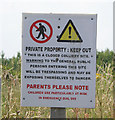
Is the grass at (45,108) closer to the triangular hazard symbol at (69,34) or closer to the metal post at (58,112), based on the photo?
the metal post at (58,112)

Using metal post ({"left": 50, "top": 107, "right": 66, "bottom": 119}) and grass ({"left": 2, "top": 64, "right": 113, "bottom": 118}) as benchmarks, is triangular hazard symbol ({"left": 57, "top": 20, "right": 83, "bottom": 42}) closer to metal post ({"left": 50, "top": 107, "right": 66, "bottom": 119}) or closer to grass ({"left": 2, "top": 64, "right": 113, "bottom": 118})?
metal post ({"left": 50, "top": 107, "right": 66, "bottom": 119})

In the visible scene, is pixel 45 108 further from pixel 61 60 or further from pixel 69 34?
pixel 69 34

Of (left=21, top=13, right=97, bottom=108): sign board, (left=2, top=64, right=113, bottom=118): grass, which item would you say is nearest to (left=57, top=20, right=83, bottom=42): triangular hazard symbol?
(left=21, top=13, right=97, bottom=108): sign board

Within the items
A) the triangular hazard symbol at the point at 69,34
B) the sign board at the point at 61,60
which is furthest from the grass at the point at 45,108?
the triangular hazard symbol at the point at 69,34

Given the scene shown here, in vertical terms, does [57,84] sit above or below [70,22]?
below

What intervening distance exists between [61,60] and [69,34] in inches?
10.9

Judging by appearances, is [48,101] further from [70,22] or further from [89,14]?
[89,14]

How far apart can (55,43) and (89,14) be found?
18.3 inches

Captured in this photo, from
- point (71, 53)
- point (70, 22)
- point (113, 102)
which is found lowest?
point (113, 102)

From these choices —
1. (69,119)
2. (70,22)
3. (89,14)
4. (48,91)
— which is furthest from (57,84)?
(69,119)

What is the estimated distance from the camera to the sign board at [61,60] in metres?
2.19

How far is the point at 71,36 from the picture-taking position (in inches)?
86.4

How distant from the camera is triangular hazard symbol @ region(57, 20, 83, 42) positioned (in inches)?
86.1

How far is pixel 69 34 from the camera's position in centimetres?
219
